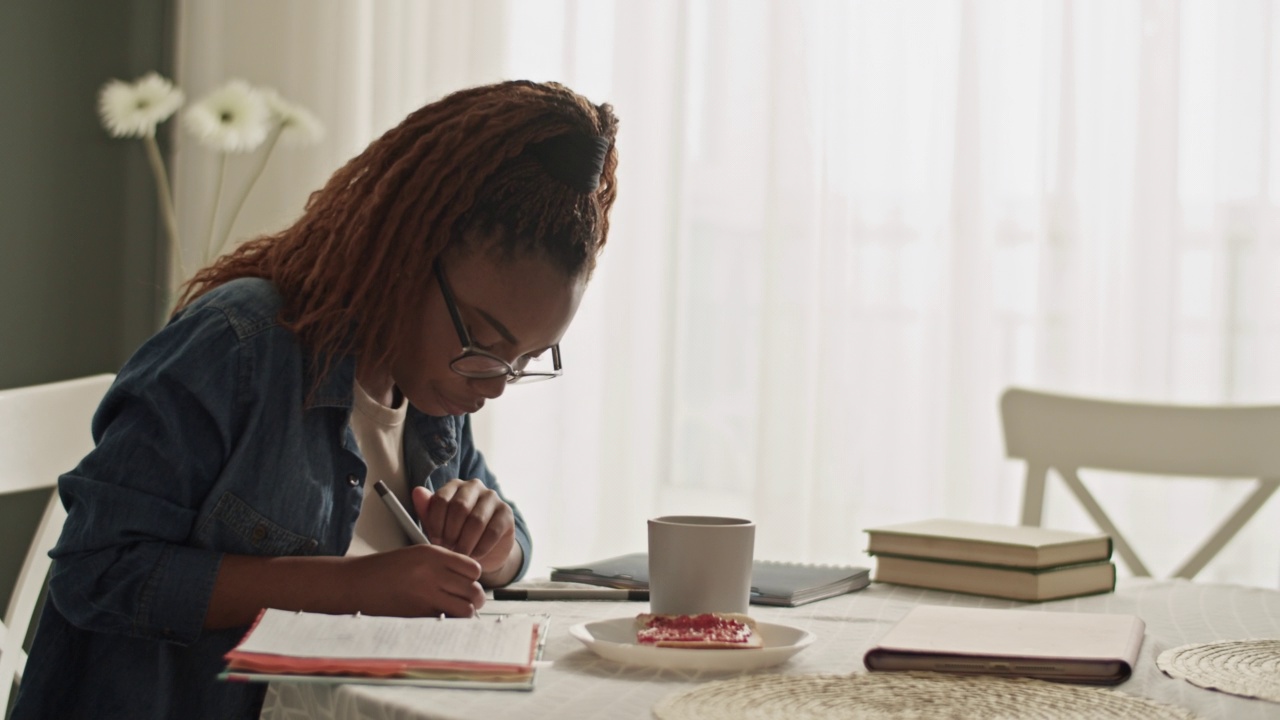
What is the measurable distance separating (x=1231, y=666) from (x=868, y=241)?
1.69m

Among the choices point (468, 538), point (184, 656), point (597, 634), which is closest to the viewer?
point (597, 634)

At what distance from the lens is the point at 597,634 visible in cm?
91

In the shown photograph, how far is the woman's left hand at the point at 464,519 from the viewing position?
3.89 feet

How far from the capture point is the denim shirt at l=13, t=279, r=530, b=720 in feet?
3.25

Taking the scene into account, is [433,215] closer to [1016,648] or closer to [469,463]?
[469,463]

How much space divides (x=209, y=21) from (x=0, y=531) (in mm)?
1401

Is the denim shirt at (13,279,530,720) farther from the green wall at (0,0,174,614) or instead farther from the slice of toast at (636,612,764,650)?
the green wall at (0,0,174,614)

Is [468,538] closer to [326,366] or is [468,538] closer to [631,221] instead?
[326,366]

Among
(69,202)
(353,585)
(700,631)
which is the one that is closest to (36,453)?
(353,585)

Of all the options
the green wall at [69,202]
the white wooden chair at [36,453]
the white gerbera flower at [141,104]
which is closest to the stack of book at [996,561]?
the white wooden chair at [36,453]

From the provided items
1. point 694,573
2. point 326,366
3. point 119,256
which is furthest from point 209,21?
point 694,573

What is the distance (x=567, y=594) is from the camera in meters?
1.14

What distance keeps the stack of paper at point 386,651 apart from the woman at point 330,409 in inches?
3.5

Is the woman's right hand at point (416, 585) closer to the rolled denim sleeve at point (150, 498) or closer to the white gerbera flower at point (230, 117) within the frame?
the rolled denim sleeve at point (150, 498)
